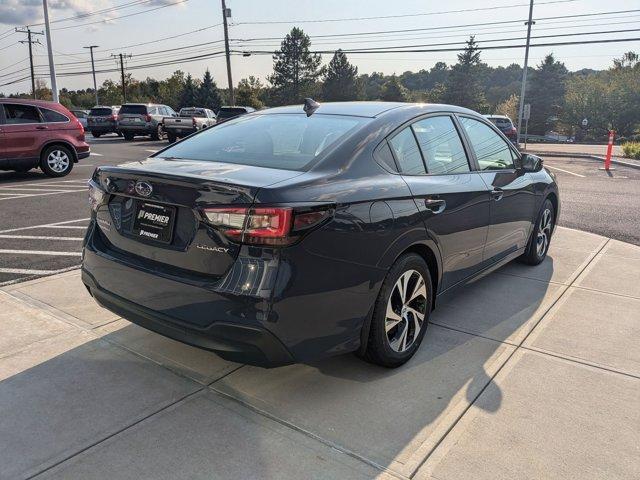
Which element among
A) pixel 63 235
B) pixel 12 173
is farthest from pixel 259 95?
pixel 63 235

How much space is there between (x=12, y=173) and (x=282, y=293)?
1283 centimetres

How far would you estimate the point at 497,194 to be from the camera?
423 cm

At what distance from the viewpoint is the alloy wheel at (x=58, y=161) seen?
11805 mm

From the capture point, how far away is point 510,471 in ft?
7.94

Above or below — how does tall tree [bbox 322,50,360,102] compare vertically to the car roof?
above

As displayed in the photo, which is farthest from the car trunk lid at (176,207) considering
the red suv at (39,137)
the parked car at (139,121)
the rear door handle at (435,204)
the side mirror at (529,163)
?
the parked car at (139,121)

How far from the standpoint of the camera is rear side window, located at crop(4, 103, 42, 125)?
1078 centimetres

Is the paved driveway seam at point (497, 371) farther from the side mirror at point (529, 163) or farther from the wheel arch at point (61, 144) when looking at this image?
the wheel arch at point (61, 144)

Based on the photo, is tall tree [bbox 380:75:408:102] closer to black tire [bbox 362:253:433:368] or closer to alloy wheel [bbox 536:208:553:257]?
alloy wheel [bbox 536:208:553:257]

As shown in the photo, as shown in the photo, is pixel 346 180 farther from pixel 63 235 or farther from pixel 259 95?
pixel 259 95

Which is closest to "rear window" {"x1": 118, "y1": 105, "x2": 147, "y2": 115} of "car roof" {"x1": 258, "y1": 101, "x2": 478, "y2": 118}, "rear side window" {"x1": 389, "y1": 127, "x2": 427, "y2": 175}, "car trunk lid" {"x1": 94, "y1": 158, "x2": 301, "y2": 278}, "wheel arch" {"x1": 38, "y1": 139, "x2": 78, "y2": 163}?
"wheel arch" {"x1": 38, "y1": 139, "x2": 78, "y2": 163}

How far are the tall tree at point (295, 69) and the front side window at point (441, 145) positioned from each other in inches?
3193

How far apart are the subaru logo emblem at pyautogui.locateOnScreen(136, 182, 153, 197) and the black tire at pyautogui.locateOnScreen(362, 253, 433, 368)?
1.36 m

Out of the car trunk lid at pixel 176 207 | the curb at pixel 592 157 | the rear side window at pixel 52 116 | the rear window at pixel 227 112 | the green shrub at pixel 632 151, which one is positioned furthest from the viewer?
the rear window at pixel 227 112
